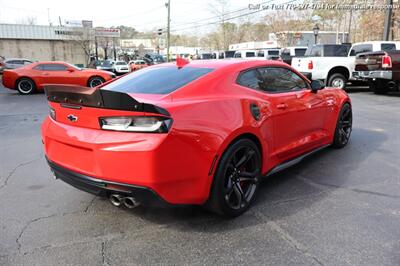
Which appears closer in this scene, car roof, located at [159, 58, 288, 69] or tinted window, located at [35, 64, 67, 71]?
car roof, located at [159, 58, 288, 69]

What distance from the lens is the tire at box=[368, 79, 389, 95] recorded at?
41.2ft

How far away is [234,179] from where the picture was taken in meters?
3.20

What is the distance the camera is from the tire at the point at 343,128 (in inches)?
207

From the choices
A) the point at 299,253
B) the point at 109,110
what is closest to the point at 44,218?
the point at 109,110

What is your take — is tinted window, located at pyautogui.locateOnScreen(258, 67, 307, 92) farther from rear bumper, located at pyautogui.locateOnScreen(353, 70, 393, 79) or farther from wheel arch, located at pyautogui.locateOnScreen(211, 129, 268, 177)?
rear bumper, located at pyautogui.locateOnScreen(353, 70, 393, 79)

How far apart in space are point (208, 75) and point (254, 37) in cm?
5727

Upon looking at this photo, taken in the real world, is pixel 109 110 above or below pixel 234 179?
above

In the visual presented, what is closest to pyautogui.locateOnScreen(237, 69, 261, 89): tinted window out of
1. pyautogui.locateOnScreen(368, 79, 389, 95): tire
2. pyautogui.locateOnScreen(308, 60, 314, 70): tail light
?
pyautogui.locateOnScreen(308, 60, 314, 70): tail light

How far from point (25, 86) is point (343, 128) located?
13.5 m

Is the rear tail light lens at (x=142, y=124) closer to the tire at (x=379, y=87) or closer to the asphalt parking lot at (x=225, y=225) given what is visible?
the asphalt parking lot at (x=225, y=225)

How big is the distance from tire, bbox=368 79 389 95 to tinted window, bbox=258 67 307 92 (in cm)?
978

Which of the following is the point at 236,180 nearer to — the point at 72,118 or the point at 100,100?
the point at 100,100

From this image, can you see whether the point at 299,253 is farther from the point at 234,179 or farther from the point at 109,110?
the point at 109,110

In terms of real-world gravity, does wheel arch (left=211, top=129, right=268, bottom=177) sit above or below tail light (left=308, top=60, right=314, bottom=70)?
below
